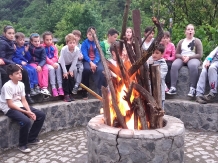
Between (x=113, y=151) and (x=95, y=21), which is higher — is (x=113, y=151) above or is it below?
below

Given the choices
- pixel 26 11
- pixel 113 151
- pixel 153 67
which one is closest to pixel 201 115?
pixel 153 67

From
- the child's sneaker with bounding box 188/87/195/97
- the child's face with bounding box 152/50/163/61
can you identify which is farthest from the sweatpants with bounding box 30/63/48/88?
the child's sneaker with bounding box 188/87/195/97

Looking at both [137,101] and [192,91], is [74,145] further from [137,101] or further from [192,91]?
Result: [192,91]

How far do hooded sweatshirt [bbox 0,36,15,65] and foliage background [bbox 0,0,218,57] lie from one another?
9.14 feet

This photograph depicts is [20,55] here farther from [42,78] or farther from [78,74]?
[78,74]

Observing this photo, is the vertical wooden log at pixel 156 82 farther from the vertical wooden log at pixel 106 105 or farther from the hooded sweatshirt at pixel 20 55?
the hooded sweatshirt at pixel 20 55

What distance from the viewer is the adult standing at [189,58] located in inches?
258

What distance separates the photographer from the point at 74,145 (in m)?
5.46

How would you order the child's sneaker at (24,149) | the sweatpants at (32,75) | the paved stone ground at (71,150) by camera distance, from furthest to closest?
1. the sweatpants at (32,75)
2. the child's sneaker at (24,149)
3. the paved stone ground at (71,150)

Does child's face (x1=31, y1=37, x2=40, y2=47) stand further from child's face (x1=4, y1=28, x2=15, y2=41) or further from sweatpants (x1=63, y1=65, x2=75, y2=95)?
sweatpants (x1=63, y1=65, x2=75, y2=95)

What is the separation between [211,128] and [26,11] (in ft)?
131

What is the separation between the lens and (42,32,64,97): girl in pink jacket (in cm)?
648

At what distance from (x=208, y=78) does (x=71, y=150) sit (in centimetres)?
300

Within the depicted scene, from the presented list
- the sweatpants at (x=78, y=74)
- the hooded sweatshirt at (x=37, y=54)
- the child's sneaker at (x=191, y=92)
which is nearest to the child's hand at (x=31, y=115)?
the hooded sweatshirt at (x=37, y=54)
